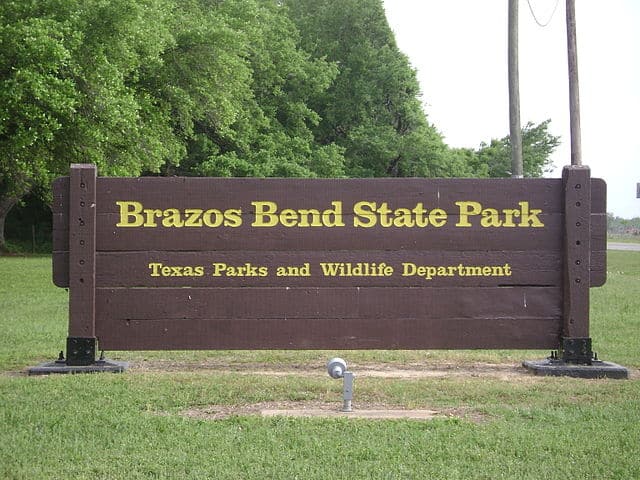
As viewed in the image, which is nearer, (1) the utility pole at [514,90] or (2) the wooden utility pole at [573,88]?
(2) the wooden utility pole at [573,88]

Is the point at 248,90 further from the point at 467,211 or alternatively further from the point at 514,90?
the point at 467,211

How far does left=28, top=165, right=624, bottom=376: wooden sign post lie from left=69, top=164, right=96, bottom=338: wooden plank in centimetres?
1

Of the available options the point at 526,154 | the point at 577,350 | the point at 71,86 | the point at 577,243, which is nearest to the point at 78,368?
the point at 577,350

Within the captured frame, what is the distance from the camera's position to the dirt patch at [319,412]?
24.6 ft

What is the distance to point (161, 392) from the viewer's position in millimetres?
Result: 8430

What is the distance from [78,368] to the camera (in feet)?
31.1

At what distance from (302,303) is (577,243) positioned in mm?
2796

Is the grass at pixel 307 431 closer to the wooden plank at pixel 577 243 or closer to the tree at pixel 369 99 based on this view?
the wooden plank at pixel 577 243

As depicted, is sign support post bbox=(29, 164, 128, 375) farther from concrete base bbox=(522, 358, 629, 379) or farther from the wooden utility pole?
the wooden utility pole

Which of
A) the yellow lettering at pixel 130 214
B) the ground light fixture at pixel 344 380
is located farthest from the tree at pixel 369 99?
the ground light fixture at pixel 344 380

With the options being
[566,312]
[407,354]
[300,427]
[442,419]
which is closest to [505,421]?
[442,419]

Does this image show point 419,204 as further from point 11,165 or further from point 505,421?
point 11,165

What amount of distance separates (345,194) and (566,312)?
250 cm

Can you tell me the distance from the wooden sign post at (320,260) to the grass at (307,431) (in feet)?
1.65
